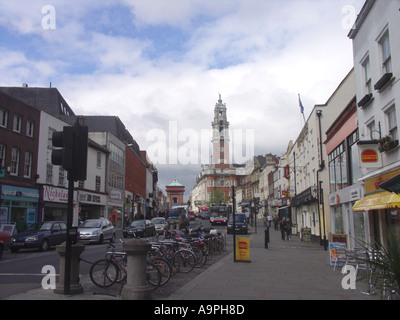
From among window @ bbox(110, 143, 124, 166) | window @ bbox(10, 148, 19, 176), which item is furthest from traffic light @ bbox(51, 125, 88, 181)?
window @ bbox(110, 143, 124, 166)

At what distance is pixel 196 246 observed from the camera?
14344mm

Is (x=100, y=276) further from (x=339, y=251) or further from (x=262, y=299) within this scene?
(x=339, y=251)

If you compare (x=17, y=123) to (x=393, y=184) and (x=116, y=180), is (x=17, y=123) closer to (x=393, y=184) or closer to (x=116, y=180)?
(x=116, y=180)

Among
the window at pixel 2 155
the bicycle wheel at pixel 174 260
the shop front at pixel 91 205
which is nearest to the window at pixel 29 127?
the window at pixel 2 155

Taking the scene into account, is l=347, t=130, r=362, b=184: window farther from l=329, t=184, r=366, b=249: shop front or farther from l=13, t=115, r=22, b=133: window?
l=13, t=115, r=22, b=133: window

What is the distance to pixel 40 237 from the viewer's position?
20.3 meters

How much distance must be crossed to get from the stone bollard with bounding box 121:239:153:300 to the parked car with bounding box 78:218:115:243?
16341 millimetres

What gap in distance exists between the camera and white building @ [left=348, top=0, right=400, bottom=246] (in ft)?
43.1

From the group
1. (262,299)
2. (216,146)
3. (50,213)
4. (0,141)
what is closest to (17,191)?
(0,141)

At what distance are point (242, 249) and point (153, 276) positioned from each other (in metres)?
6.66

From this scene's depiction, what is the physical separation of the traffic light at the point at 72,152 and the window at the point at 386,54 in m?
11.1

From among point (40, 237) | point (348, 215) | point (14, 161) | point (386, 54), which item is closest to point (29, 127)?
point (14, 161)
